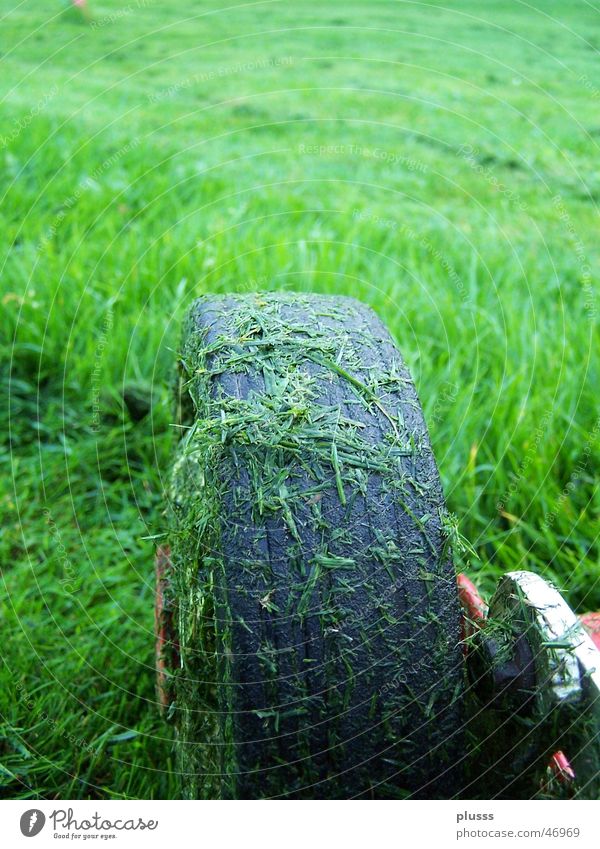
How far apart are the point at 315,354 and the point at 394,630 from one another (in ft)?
1.71

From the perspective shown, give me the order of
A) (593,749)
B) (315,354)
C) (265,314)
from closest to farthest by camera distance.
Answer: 1. (593,749)
2. (315,354)
3. (265,314)

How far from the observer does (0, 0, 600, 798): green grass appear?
230 cm

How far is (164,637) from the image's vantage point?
187 centimetres

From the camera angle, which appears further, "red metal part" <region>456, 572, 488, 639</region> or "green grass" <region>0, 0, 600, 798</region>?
"green grass" <region>0, 0, 600, 798</region>

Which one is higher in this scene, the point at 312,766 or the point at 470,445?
the point at 470,445

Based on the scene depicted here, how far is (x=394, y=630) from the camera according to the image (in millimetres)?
1359

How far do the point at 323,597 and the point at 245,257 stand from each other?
2219 millimetres
